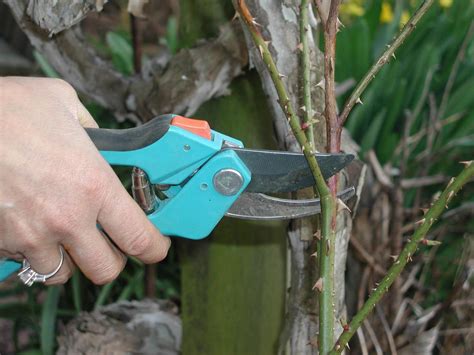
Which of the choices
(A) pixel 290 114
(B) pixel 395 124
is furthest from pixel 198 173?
(B) pixel 395 124

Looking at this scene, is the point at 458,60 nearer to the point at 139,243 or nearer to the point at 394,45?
the point at 394,45

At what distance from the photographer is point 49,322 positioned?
184cm

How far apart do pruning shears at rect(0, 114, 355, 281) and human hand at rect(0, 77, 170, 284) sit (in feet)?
0.16

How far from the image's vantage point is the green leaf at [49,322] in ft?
6.00

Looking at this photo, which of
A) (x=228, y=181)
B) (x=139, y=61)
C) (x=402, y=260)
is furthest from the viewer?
(x=139, y=61)

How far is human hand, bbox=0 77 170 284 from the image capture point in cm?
85

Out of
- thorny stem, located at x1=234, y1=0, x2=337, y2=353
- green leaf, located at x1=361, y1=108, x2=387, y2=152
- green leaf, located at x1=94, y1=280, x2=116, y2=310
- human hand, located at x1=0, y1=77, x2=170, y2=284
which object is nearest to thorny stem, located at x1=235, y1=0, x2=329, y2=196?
thorny stem, located at x1=234, y1=0, x2=337, y2=353

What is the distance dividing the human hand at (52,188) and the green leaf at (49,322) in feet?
2.99

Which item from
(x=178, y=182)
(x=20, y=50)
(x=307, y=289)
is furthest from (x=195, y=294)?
(x=20, y=50)

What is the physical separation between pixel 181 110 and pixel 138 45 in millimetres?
541

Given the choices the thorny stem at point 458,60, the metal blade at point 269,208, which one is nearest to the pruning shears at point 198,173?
the metal blade at point 269,208

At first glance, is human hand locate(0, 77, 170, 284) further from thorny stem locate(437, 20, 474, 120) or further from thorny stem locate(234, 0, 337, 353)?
thorny stem locate(437, 20, 474, 120)

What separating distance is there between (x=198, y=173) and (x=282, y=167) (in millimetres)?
110

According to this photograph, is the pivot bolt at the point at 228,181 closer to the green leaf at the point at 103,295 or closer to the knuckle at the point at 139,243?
the knuckle at the point at 139,243
